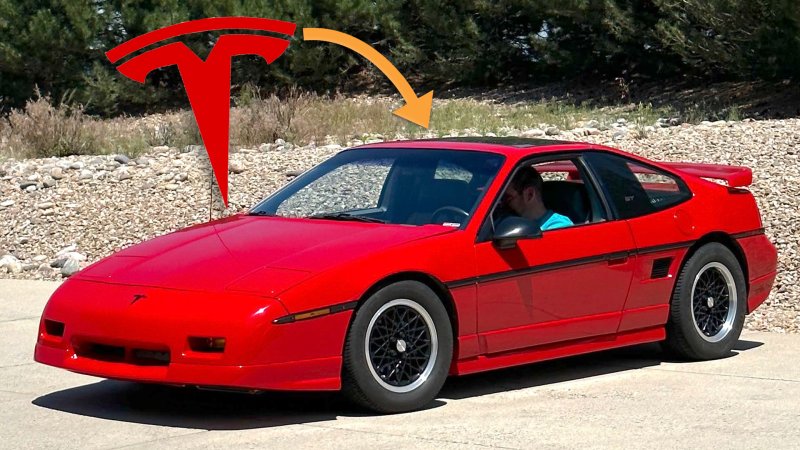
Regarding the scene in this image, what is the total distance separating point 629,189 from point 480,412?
1900 millimetres

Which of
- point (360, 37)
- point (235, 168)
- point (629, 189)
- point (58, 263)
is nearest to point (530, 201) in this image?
point (629, 189)

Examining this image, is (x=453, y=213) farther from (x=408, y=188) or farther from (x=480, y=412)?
(x=480, y=412)

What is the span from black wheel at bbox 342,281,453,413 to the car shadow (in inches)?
7.7

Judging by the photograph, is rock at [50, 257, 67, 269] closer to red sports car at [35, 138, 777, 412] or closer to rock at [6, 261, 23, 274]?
rock at [6, 261, 23, 274]

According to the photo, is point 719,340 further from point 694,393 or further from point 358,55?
point 358,55

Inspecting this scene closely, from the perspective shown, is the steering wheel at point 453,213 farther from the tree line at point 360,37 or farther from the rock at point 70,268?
the tree line at point 360,37

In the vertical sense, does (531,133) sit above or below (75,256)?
above

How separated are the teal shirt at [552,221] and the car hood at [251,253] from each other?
2.68ft

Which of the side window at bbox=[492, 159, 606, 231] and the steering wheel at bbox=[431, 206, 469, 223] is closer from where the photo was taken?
the steering wheel at bbox=[431, 206, 469, 223]

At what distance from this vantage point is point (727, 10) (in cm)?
2380

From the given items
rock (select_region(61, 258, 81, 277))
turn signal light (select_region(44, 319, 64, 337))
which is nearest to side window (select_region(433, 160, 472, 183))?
turn signal light (select_region(44, 319, 64, 337))

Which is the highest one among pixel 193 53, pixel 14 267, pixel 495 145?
pixel 193 53

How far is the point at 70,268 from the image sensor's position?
12578 mm

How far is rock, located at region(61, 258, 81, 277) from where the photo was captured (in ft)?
41.1
